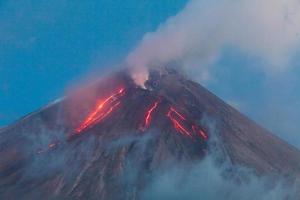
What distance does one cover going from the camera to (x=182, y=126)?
61.0 m

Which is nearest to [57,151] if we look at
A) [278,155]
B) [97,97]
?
[97,97]

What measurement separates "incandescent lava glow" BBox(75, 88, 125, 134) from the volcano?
90 mm

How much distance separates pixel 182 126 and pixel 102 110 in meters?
6.34

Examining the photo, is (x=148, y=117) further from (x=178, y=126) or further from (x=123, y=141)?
(x=123, y=141)

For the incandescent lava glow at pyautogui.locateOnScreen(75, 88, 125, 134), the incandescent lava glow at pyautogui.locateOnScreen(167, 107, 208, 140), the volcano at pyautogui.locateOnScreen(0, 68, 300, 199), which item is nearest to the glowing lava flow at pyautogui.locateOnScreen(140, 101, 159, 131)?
the volcano at pyautogui.locateOnScreen(0, 68, 300, 199)

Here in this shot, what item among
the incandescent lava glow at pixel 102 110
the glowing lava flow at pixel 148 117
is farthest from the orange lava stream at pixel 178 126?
the incandescent lava glow at pixel 102 110

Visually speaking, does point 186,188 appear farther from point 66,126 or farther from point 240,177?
point 66,126

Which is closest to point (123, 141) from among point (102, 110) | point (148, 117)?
point (148, 117)

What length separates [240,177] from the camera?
5616 centimetres

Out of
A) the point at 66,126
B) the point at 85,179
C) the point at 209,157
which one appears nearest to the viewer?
the point at 85,179

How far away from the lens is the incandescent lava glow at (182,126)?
199 ft

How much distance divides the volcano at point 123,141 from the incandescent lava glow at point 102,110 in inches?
3.6

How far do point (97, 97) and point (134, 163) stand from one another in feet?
37.0

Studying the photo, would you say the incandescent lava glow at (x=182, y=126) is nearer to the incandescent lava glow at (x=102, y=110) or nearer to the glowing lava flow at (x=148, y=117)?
the glowing lava flow at (x=148, y=117)
